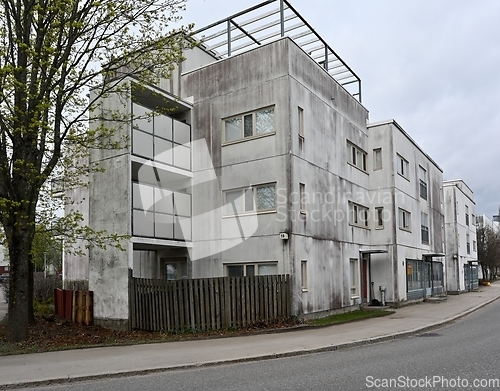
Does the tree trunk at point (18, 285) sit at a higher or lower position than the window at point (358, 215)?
lower

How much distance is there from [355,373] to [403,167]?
20.1m

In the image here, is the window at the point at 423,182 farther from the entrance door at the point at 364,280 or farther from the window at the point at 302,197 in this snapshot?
the window at the point at 302,197

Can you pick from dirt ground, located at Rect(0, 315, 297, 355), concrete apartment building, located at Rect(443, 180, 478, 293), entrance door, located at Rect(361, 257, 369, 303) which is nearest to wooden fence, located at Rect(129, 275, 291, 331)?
dirt ground, located at Rect(0, 315, 297, 355)

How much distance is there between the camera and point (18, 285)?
13688 millimetres

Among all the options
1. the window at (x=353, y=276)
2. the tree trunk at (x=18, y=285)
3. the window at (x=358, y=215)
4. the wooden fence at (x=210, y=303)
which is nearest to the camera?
the tree trunk at (x=18, y=285)

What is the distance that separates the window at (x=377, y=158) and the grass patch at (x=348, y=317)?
23.9 ft

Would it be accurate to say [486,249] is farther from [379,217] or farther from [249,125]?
[249,125]

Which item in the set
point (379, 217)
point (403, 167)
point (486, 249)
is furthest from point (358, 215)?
point (486, 249)

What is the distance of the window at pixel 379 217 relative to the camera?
24.8 meters

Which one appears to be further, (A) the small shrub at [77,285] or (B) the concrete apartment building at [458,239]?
(B) the concrete apartment building at [458,239]

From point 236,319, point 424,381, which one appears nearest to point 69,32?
point 236,319

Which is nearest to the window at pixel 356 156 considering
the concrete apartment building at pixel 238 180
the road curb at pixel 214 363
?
the concrete apartment building at pixel 238 180

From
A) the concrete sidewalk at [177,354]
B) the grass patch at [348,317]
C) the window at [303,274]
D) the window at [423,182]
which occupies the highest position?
the window at [423,182]

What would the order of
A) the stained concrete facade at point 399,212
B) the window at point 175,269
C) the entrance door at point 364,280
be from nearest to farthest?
the window at point 175,269 < the entrance door at point 364,280 < the stained concrete facade at point 399,212
